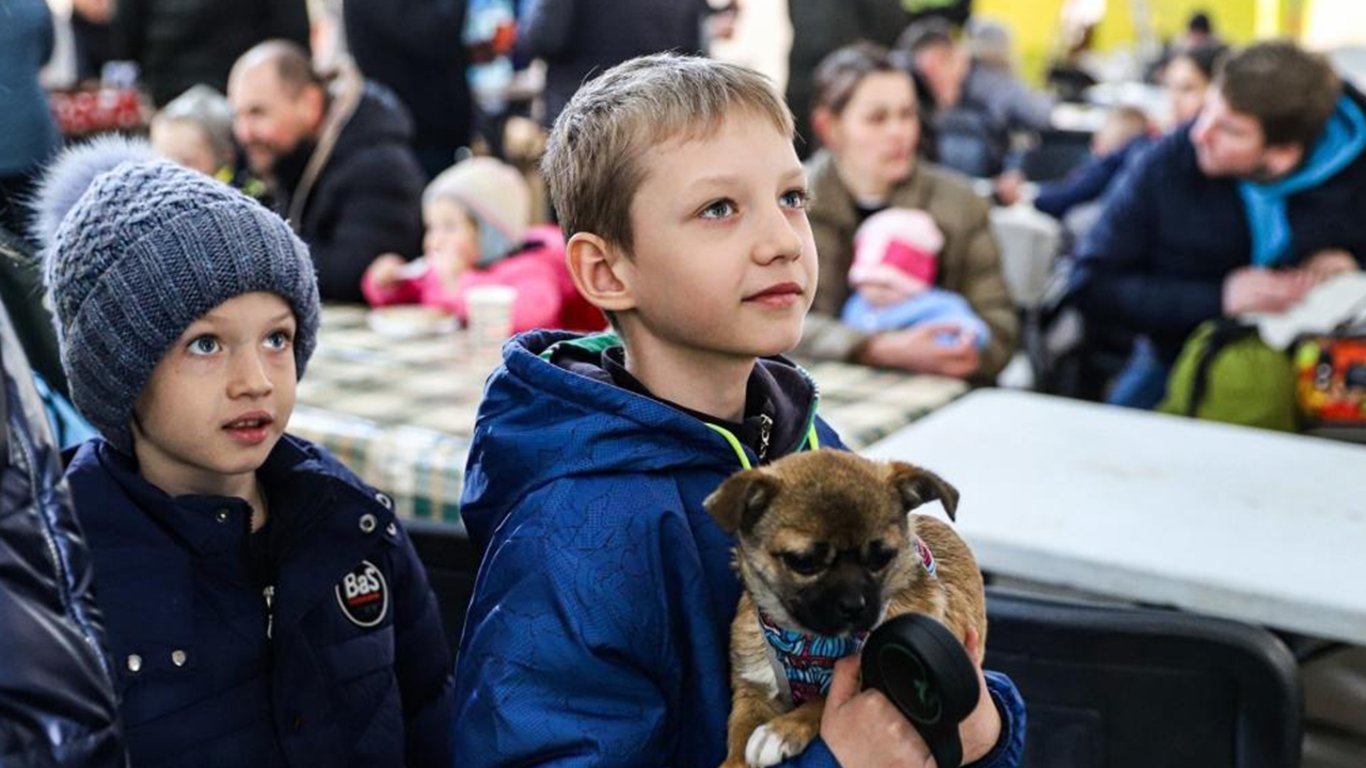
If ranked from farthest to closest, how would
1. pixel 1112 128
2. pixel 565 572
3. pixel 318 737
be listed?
pixel 1112 128 → pixel 318 737 → pixel 565 572

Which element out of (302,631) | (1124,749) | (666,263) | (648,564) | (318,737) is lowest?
(1124,749)

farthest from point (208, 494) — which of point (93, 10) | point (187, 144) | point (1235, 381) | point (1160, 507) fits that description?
point (93, 10)

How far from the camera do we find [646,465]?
1.38 m

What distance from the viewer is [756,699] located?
1.33m

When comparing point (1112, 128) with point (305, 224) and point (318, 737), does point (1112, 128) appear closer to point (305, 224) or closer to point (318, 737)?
point (305, 224)

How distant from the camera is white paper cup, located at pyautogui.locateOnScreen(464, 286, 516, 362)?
3.64 m

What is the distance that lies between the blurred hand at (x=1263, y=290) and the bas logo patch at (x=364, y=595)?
127 inches

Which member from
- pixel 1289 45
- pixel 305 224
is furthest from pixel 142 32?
pixel 1289 45

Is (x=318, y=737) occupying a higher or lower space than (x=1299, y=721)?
higher

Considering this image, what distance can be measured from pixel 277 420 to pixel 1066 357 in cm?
382

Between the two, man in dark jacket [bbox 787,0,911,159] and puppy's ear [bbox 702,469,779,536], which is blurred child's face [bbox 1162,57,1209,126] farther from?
puppy's ear [bbox 702,469,779,536]

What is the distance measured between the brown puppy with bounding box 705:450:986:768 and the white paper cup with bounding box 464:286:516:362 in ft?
7.79

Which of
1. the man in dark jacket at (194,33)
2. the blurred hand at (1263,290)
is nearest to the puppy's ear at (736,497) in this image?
the blurred hand at (1263,290)

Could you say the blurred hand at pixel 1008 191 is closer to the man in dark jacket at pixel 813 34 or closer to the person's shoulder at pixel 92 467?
the man in dark jacket at pixel 813 34
